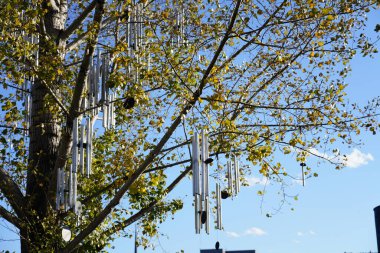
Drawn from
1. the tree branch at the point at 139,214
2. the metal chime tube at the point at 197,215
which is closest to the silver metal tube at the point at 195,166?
the metal chime tube at the point at 197,215

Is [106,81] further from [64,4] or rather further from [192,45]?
[64,4]

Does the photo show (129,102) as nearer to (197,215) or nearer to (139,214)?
(139,214)

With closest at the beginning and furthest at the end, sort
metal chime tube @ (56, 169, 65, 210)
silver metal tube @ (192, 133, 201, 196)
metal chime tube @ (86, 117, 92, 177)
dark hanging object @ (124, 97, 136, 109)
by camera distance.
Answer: silver metal tube @ (192, 133, 201, 196) < metal chime tube @ (86, 117, 92, 177) < metal chime tube @ (56, 169, 65, 210) < dark hanging object @ (124, 97, 136, 109)

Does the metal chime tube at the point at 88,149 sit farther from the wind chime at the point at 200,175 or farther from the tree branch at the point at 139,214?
the tree branch at the point at 139,214

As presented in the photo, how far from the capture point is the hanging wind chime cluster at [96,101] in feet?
42.1

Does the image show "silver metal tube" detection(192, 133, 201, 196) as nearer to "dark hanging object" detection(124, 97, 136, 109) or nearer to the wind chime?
the wind chime

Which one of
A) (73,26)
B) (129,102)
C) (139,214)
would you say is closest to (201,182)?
(129,102)

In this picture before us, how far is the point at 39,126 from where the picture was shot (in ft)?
51.7

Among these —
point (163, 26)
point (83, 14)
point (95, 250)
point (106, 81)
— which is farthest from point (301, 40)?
point (95, 250)

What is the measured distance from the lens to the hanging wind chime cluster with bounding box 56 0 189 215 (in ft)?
42.1

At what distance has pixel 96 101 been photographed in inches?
552

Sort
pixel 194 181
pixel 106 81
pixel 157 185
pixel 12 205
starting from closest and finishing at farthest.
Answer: pixel 194 181, pixel 106 81, pixel 12 205, pixel 157 185

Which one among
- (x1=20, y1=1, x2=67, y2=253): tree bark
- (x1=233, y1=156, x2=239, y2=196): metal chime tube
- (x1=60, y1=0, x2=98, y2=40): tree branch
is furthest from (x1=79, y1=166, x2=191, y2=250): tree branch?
(x1=60, y1=0, x2=98, y2=40): tree branch

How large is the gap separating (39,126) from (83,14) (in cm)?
290
